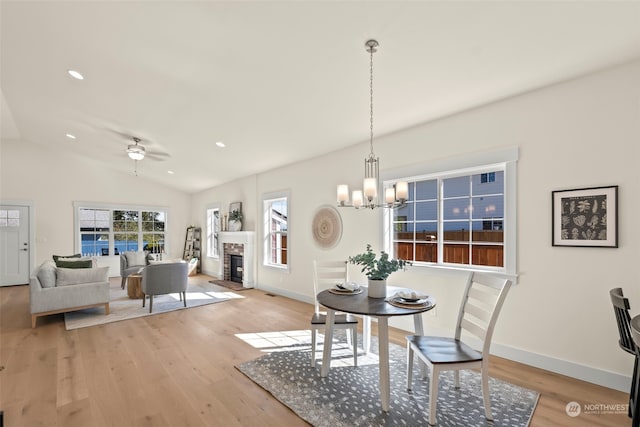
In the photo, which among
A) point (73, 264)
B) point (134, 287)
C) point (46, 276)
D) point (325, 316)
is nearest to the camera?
point (325, 316)

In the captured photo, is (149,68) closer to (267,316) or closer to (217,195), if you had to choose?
(267,316)

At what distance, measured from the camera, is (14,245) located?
684 centimetres

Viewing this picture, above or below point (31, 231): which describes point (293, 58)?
above

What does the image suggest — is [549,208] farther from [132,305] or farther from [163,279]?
[132,305]

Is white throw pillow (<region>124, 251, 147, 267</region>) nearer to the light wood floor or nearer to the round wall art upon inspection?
the light wood floor

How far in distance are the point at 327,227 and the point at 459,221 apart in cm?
206

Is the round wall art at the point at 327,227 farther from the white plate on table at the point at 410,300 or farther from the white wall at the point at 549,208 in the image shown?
the white plate on table at the point at 410,300

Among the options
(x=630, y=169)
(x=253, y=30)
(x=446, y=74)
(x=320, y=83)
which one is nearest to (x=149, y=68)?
(x=253, y=30)

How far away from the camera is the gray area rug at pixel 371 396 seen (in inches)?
80.4

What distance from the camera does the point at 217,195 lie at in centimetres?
812

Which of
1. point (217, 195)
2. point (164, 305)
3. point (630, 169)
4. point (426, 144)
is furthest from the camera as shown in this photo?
point (217, 195)

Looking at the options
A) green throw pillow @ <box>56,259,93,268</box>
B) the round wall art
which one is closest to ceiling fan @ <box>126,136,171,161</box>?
green throw pillow @ <box>56,259,93,268</box>

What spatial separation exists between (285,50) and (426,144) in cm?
198

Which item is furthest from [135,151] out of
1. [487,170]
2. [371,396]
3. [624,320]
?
[624,320]
